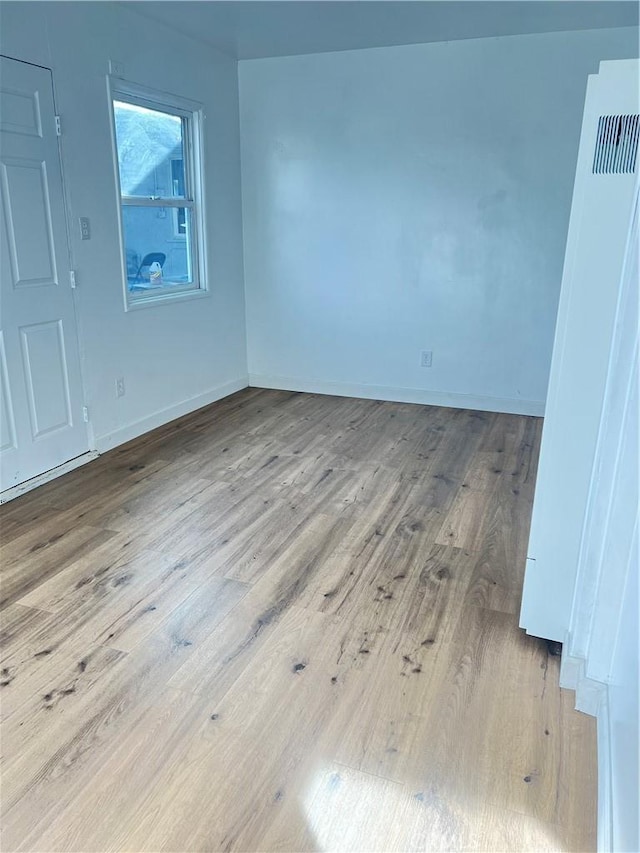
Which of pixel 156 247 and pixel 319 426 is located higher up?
pixel 156 247

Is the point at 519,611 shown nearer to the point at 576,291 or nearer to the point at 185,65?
the point at 576,291

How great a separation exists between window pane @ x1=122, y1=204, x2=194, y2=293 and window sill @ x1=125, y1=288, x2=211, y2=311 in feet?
0.18

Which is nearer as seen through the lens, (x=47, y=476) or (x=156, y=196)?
(x=47, y=476)

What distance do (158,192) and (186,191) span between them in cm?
30

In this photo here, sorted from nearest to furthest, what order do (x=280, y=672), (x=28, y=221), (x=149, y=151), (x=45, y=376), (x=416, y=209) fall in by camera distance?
(x=280, y=672), (x=28, y=221), (x=45, y=376), (x=149, y=151), (x=416, y=209)

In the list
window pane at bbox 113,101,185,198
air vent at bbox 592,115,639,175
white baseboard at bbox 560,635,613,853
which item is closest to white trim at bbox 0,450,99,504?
window pane at bbox 113,101,185,198

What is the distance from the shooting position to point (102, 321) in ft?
11.8

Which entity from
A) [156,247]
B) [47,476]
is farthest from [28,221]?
[47,476]

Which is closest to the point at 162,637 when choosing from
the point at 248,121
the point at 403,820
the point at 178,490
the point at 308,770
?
the point at 308,770

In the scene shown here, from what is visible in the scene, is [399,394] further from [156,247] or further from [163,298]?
[156,247]

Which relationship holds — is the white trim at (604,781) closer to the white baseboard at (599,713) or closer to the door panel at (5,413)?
the white baseboard at (599,713)

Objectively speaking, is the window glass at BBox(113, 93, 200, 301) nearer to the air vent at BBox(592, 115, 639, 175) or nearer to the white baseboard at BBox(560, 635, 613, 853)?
the air vent at BBox(592, 115, 639, 175)

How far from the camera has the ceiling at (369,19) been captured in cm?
332

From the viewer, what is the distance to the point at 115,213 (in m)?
3.58
